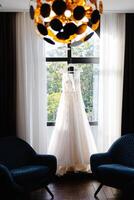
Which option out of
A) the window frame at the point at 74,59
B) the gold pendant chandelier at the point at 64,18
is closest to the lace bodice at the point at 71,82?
the window frame at the point at 74,59

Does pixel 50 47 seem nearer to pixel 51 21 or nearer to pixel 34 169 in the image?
pixel 34 169

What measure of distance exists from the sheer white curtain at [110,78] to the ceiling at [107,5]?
7.7 inches

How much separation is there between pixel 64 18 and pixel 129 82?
97.7 inches

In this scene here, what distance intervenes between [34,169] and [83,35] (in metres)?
2.00

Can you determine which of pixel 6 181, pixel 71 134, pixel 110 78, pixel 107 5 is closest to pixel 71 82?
pixel 110 78

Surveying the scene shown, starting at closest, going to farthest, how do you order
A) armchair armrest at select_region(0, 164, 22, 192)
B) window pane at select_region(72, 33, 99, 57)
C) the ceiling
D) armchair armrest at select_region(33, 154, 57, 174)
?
armchair armrest at select_region(0, 164, 22, 192)
the ceiling
armchair armrest at select_region(33, 154, 57, 174)
window pane at select_region(72, 33, 99, 57)

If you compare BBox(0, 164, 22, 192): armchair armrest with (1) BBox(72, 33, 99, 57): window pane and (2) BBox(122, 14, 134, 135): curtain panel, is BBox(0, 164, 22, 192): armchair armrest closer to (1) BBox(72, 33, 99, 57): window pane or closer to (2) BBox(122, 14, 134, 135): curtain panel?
(2) BBox(122, 14, 134, 135): curtain panel

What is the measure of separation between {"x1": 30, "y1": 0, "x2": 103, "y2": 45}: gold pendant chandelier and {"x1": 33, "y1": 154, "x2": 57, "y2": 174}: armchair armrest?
2044mm

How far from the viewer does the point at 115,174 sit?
3.33 m

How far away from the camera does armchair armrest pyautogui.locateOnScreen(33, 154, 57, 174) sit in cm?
359

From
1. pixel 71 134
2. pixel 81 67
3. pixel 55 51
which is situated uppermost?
pixel 55 51

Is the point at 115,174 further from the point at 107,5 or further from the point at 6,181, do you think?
the point at 107,5

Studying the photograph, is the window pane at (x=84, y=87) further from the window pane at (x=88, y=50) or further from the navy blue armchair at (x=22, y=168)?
the navy blue armchair at (x=22, y=168)

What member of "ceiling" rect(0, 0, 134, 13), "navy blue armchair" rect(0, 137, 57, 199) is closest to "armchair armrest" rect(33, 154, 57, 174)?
"navy blue armchair" rect(0, 137, 57, 199)
